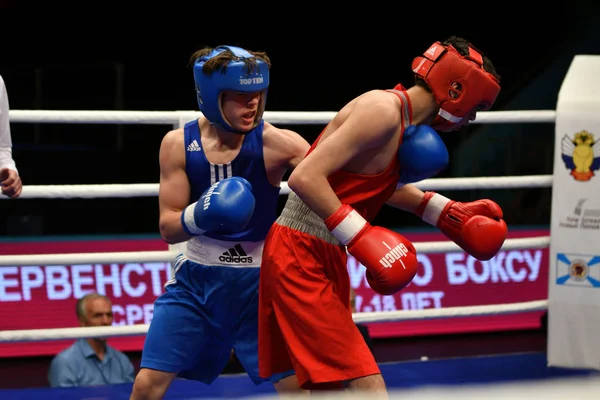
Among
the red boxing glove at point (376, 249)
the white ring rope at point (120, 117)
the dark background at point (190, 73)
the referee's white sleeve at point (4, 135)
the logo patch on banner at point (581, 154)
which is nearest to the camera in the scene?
the red boxing glove at point (376, 249)

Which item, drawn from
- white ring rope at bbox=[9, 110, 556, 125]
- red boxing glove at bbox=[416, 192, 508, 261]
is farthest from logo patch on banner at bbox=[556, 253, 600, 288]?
red boxing glove at bbox=[416, 192, 508, 261]

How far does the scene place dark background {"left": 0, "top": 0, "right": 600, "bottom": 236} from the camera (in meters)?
6.02

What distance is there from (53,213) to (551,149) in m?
3.53

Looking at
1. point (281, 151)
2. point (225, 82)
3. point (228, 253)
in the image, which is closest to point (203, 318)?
point (228, 253)

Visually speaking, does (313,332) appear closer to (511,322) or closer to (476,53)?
(476,53)

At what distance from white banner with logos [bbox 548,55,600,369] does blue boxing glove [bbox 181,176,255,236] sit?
159 centimetres

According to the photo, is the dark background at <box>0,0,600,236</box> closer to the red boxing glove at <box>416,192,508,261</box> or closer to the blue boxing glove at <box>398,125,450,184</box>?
the red boxing glove at <box>416,192,508,261</box>

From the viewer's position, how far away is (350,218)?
2.01 meters

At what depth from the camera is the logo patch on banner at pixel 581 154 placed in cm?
321

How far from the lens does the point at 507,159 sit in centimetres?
651

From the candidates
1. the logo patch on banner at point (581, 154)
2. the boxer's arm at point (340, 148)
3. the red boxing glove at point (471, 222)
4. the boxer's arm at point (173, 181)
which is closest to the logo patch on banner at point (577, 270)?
the logo patch on banner at point (581, 154)

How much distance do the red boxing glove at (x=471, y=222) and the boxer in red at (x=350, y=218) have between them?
0.21 metres

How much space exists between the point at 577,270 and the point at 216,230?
5.38 ft

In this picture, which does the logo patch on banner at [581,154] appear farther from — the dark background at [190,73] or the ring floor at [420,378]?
the dark background at [190,73]
